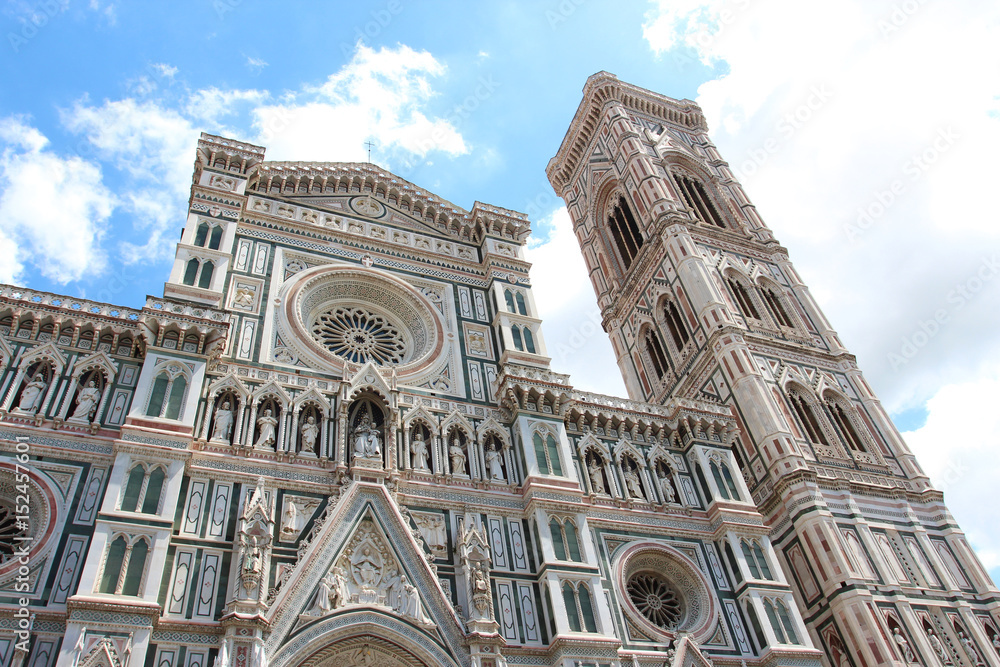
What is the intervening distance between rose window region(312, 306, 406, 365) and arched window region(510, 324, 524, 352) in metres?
2.56

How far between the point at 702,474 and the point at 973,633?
694 centimetres

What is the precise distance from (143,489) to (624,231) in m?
22.4

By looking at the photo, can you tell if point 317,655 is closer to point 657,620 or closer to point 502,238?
point 657,620

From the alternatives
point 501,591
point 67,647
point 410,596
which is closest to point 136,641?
point 67,647

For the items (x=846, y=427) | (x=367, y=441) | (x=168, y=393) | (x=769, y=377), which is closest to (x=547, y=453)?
(x=367, y=441)

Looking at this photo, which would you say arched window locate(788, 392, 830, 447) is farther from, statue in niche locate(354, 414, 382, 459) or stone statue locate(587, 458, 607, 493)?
statue in niche locate(354, 414, 382, 459)

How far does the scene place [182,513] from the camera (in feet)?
41.8

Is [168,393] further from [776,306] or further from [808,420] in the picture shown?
[776,306]

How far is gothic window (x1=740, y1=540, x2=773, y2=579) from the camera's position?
15.8 metres

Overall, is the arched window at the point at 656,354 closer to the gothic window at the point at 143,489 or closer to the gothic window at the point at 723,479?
the gothic window at the point at 723,479

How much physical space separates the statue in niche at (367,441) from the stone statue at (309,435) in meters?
0.76

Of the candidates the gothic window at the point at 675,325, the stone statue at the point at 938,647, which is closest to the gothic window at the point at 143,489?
the stone statue at the point at 938,647

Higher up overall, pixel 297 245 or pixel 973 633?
pixel 297 245

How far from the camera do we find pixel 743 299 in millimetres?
25672
